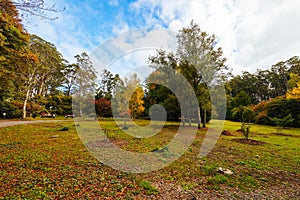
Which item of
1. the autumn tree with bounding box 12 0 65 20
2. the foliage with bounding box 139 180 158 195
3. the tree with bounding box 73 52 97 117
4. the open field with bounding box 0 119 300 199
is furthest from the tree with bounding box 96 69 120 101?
the foliage with bounding box 139 180 158 195

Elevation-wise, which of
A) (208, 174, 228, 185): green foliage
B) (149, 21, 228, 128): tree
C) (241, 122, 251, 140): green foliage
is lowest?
(208, 174, 228, 185): green foliage

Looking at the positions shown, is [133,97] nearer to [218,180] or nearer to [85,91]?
[85,91]

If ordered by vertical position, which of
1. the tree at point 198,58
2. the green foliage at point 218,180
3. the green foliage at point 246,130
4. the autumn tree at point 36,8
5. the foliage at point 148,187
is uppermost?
the tree at point 198,58

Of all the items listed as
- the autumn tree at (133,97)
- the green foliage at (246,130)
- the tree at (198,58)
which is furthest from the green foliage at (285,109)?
the autumn tree at (133,97)

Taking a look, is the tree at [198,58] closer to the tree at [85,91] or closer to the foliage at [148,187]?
the foliage at [148,187]

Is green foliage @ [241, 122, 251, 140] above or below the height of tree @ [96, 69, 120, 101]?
below

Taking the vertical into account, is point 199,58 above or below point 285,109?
above

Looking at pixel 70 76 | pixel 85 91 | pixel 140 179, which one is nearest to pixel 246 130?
pixel 140 179

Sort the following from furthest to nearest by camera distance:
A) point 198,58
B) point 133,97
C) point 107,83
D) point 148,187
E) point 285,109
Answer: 1. point 107,83
2. point 285,109
3. point 133,97
4. point 198,58
5. point 148,187

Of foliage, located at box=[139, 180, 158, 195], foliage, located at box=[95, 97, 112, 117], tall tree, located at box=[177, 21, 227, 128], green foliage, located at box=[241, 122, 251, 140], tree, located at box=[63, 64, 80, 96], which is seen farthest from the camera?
tree, located at box=[63, 64, 80, 96]

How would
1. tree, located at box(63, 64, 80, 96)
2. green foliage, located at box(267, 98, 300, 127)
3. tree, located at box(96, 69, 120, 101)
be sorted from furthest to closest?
tree, located at box(63, 64, 80, 96)
tree, located at box(96, 69, 120, 101)
green foliage, located at box(267, 98, 300, 127)

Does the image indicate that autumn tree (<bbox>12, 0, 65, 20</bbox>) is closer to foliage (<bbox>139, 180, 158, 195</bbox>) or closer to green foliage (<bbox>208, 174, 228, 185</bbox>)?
foliage (<bbox>139, 180, 158, 195</bbox>)

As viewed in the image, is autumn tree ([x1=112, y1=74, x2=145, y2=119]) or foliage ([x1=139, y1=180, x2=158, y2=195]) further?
autumn tree ([x1=112, y1=74, x2=145, y2=119])

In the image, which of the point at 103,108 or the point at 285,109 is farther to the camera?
the point at 103,108
